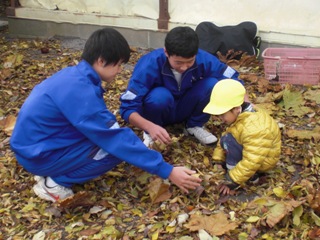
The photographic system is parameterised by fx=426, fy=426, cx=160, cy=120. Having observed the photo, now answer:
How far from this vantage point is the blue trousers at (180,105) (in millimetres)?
3408

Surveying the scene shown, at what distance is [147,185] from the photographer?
312cm

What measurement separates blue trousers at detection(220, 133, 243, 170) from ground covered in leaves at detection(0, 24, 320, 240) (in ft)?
0.56

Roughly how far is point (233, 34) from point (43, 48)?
2788mm

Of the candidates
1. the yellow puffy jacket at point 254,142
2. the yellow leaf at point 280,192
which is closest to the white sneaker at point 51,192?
the yellow puffy jacket at point 254,142

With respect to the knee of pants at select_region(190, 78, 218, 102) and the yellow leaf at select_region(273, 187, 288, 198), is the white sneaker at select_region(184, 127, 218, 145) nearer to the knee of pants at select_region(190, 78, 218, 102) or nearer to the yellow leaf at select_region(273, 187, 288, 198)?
the knee of pants at select_region(190, 78, 218, 102)

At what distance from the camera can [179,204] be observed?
2.94 m

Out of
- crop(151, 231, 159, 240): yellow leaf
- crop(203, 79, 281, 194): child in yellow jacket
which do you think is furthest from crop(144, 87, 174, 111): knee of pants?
crop(151, 231, 159, 240): yellow leaf

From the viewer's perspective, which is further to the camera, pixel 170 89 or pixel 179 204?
pixel 170 89

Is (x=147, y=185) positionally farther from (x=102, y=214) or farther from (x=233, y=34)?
(x=233, y=34)

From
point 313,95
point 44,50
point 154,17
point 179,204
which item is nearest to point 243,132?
point 179,204

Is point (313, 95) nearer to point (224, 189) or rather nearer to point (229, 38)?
point (229, 38)

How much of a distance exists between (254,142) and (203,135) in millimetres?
897

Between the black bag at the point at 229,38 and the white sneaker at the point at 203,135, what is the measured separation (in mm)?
1893

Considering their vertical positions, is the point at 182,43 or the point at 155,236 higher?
the point at 182,43
